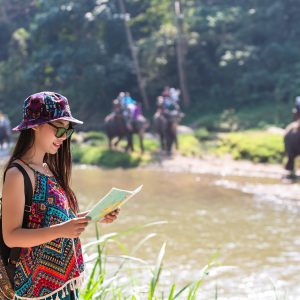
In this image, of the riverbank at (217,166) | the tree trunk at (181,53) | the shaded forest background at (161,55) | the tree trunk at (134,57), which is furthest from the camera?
the tree trunk at (134,57)

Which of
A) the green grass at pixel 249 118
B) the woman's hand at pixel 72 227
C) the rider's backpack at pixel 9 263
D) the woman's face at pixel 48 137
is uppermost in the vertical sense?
the woman's face at pixel 48 137

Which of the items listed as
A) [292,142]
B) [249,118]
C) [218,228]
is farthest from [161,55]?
[218,228]

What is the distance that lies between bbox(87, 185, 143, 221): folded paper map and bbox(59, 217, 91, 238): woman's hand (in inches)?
2.0

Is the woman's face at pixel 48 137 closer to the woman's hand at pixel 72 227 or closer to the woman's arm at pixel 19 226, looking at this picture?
the woman's arm at pixel 19 226

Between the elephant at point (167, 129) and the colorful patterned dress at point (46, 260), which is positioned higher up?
the colorful patterned dress at point (46, 260)

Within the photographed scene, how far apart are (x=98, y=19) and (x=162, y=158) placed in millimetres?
12638

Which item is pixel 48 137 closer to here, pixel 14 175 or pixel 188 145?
pixel 14 175

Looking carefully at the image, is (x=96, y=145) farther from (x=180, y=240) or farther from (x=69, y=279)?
(x=69, y=279)

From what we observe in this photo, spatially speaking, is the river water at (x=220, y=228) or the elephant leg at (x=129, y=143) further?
the elephant leg at (x=129, y=143)

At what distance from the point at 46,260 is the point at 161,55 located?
26.9 m

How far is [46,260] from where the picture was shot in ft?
8.96

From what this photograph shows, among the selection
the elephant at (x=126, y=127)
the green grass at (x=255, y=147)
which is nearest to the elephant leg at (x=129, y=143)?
the elephant at (x=126, y=127)

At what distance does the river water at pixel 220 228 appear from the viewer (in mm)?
7223

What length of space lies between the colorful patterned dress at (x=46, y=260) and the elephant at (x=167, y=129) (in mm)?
17619
